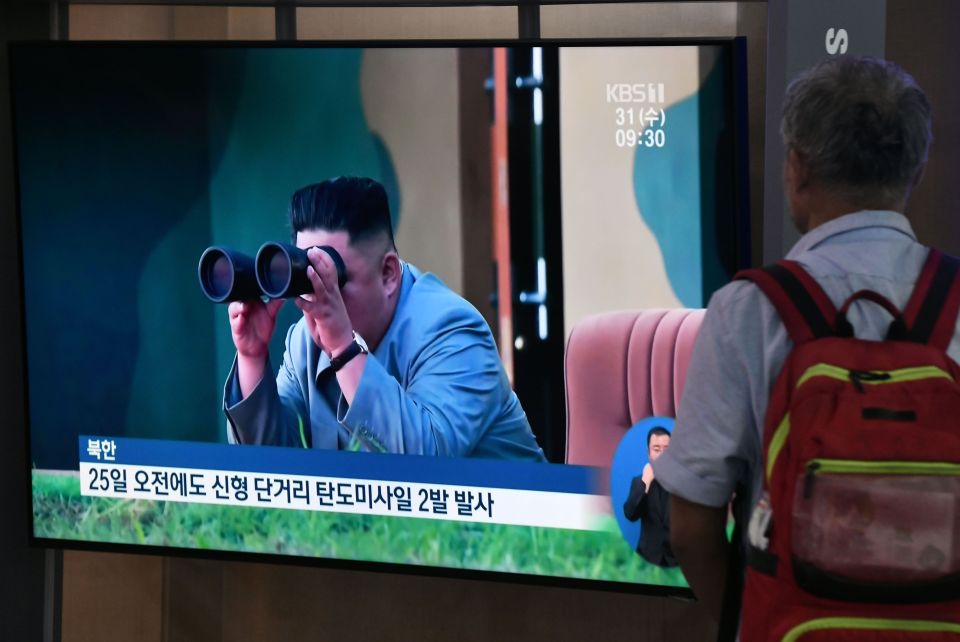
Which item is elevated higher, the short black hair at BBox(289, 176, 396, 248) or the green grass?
the short black hair at BBox(289, 176, 396, 248)

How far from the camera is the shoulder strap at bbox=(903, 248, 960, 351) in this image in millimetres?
1139

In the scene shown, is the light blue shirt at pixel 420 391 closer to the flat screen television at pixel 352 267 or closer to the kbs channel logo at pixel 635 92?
the flat screen television at pixel 352 267

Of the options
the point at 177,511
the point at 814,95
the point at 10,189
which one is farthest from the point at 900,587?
the point at 10,189

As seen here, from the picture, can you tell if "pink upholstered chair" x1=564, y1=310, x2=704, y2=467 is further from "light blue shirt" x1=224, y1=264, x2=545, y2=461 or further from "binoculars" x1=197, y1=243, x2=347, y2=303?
"binoculars" x1=197, y1=243, x2=347, y2=303

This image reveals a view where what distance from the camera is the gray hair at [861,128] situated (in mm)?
1146

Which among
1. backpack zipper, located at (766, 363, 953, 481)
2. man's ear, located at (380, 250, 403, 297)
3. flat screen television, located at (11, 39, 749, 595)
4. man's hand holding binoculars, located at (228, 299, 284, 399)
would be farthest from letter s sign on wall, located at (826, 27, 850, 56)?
man's hand holding binoculars, located at (228, 299, 284, 399)

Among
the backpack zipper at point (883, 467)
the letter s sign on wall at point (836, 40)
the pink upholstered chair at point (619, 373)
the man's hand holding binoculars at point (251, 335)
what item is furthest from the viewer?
the man's hand holding binoculars at point (251, 335)

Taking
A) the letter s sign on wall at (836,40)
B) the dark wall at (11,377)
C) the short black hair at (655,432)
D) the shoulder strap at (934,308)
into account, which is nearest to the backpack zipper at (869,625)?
the shoulder strap at (934,308)

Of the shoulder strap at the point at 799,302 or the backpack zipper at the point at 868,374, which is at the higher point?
the shoulder strap at the point at 799,302

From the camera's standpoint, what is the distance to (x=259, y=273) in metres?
2.46

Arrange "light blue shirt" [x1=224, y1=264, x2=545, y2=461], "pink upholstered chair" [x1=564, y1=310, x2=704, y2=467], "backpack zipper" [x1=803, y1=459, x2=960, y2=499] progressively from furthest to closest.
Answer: "light blue shirt" [x1=224, y1=264, x2=545, y2=461] < "pink upholstered chair" [x1=564, y1=310, x2=704, y2=467] < "backpack zipper" [x1=803, y1=459, x2=960, y2=499]

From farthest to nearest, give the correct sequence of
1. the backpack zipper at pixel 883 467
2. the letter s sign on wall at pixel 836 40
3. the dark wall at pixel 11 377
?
the dark wall at pixel 11 377 → the letter s sign on wall at pixel 836 40 → the backpack zipper at pixel 883 467

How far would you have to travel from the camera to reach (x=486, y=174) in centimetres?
233

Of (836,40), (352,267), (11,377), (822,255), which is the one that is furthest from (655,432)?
(11,377)
